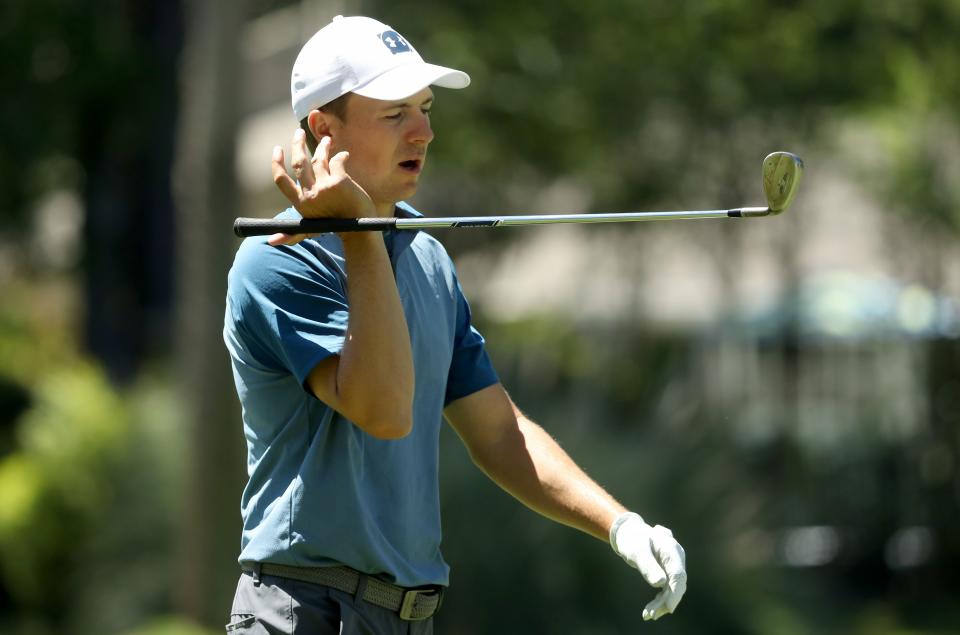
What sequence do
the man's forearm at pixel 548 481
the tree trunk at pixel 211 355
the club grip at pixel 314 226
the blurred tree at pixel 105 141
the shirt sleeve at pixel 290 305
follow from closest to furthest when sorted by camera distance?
the club grip at pixel 314 226 → the shirt sleeve at pixel 290 305 → the man's forearm at pixel 548 481 → the tree trunk at pixel 211 355 → the blurred tree at pixel 105 141

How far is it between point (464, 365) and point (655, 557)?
0.72m

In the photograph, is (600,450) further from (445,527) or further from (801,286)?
(801,286)

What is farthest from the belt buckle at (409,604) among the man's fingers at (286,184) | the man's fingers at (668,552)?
the man's fingers at (286,184)

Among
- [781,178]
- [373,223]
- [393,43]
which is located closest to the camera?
[373,223]

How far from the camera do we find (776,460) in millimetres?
13453

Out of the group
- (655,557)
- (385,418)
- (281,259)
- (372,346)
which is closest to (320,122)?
(281,259)

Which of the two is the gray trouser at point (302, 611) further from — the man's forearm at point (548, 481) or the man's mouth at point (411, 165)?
the man's mouth at point (411, 165)

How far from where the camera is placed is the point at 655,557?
3527 mm

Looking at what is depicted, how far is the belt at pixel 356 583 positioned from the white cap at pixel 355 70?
3.40 ft

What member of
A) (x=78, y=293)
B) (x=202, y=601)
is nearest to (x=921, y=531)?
(x=202, y=601)

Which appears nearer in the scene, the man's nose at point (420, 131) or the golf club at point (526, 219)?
the golf club at point (526, 219)

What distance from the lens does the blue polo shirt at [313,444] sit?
10.8ft

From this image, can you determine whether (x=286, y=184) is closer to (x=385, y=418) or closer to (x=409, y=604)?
(x=385, y=418)

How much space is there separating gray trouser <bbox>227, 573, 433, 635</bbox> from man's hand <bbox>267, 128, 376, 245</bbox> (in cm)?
80
